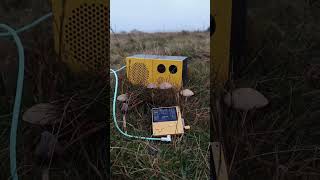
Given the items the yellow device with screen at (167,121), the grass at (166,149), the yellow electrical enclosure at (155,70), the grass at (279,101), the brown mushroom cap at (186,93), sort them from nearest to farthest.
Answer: the grass at (279,101) → the grass at (166,149) → the yellow device with screen at (167,121) → the brown mushroom cap at (186,93) → the yellow electrical enclosure at (155,70)

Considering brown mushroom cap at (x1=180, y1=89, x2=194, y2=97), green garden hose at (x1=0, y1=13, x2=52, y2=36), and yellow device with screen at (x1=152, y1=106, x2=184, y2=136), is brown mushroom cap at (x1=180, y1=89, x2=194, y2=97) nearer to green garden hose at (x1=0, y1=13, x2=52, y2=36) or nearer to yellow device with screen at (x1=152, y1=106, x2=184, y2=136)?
yellow device with screen at (x1=152, y1=106, x2=184, y2=136)

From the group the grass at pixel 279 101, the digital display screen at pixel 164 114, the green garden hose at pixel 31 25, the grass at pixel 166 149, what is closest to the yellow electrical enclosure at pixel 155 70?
the grass at pixel 166 149

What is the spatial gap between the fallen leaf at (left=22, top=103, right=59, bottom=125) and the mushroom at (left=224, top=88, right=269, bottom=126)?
561 millimetres

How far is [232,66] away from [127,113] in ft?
3.01

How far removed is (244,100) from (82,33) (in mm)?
552

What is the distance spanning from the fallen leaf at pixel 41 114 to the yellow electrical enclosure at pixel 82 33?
0.51ft

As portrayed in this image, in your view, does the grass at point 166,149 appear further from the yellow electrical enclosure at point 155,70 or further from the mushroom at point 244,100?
the mushroom at point 244,100

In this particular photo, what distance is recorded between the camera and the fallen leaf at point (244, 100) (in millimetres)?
1222

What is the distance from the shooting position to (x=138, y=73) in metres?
2.47

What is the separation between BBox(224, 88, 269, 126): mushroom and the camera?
122 cm

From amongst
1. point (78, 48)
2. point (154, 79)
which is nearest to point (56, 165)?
point (78, 48)

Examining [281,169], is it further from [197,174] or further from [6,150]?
[6,150]

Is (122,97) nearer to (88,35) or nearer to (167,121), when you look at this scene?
(167,121)

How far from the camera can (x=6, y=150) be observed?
1230 millimetres
